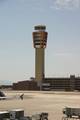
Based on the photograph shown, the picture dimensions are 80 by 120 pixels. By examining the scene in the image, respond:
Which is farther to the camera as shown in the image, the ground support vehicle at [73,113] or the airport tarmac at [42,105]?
the airport tarmac at [42,105]

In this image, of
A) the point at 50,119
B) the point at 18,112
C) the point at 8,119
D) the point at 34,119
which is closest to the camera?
the point at 8,119

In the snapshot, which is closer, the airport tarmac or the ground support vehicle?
the ground support vehicle

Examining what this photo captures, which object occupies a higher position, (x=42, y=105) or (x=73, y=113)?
(x=73, y=113)

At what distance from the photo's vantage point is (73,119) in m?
39.5

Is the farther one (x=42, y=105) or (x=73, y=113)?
(x=42, y=105)

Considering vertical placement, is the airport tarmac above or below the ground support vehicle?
below

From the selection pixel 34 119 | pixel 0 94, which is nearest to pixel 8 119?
pixel 34 119

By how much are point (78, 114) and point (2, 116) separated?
10400mm

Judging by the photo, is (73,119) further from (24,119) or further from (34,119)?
(24,119)

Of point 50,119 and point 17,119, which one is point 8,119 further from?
point 50,119

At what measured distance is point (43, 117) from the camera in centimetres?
3597

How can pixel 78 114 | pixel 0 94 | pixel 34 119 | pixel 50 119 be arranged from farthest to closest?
pixel 0 94
pixel 50 119
pixel 78 114
pixel 34 119

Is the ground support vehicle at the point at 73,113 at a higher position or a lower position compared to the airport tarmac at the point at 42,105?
higher

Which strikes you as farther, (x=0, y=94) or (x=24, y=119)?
(x=0, y=94)
